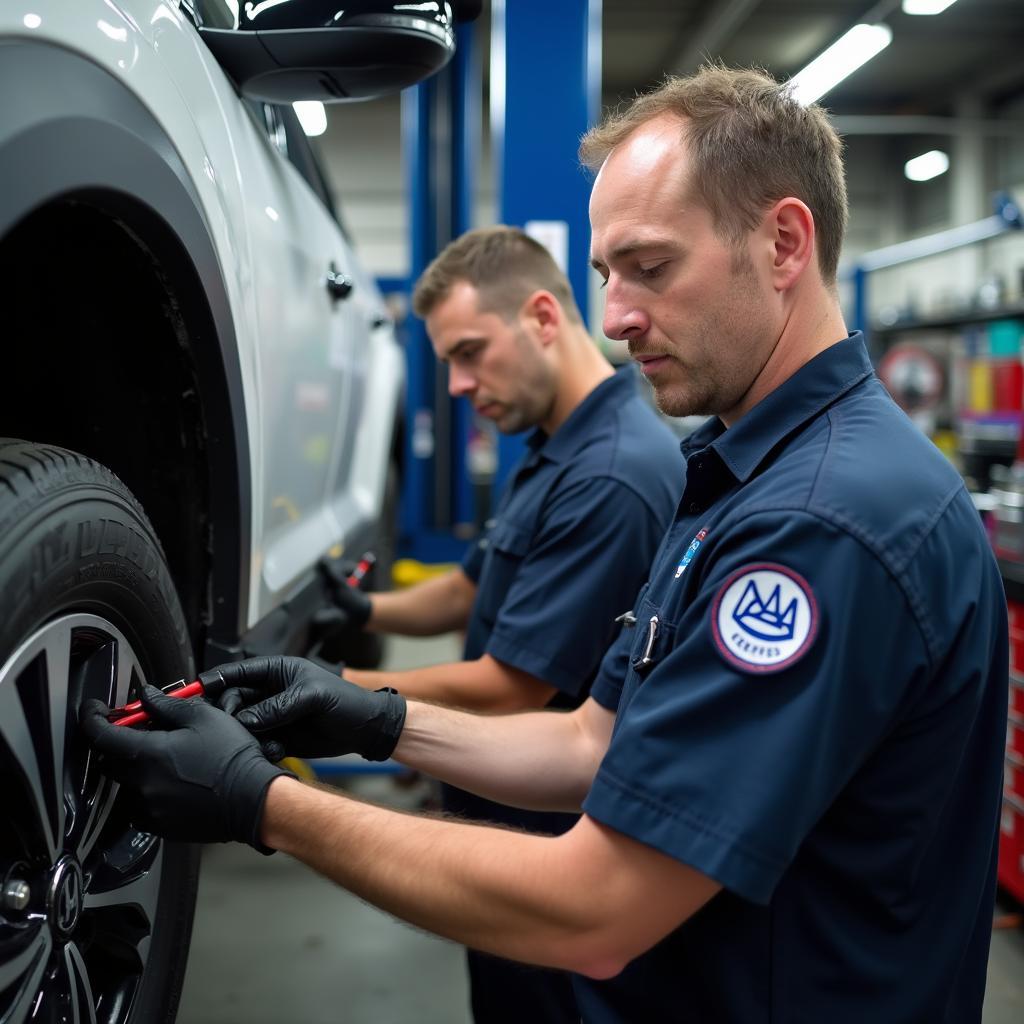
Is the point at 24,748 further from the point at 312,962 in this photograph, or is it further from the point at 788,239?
the point at 312,962

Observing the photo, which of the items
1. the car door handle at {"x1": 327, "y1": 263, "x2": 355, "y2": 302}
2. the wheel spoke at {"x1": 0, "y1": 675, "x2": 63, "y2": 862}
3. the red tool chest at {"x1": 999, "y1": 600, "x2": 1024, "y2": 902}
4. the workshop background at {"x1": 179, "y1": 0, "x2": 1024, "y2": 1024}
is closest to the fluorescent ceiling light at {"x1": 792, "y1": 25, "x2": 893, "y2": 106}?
the workshop background at {"x1": 179, "y1": 0, "x2": 1024, "y2": 1024}

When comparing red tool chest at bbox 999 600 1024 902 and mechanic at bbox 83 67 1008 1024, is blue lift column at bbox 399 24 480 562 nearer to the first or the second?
red tool chest at bbox 999 600 1024 902

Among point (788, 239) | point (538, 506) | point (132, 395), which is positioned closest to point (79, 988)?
point (132, 395)

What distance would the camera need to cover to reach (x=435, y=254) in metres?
3.58

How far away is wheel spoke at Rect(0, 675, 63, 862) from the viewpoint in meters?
0.72

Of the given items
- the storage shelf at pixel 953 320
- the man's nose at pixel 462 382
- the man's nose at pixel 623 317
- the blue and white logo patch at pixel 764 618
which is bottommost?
the blue and white logo patch at pixel 764 618

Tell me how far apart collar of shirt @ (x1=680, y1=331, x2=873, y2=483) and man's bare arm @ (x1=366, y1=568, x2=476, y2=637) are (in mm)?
1332

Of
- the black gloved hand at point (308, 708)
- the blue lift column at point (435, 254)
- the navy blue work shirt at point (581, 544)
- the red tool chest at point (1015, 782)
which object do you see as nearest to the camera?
the black gloved hand at point (308, 708)

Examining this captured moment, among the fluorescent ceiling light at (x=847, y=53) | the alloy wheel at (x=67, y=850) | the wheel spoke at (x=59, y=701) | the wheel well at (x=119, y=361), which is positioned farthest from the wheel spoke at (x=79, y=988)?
the fluorescent ceiling light at (x=847, y=53)

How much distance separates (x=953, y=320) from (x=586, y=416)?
7156mm

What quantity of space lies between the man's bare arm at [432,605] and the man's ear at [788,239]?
1397mm

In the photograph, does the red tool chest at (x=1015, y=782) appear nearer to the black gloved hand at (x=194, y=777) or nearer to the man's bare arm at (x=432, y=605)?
the man's bare arm at (x=432, y=605)

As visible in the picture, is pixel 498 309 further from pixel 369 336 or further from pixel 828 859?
pixel 828 859

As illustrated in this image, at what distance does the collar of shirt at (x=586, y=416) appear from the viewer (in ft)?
5.76
